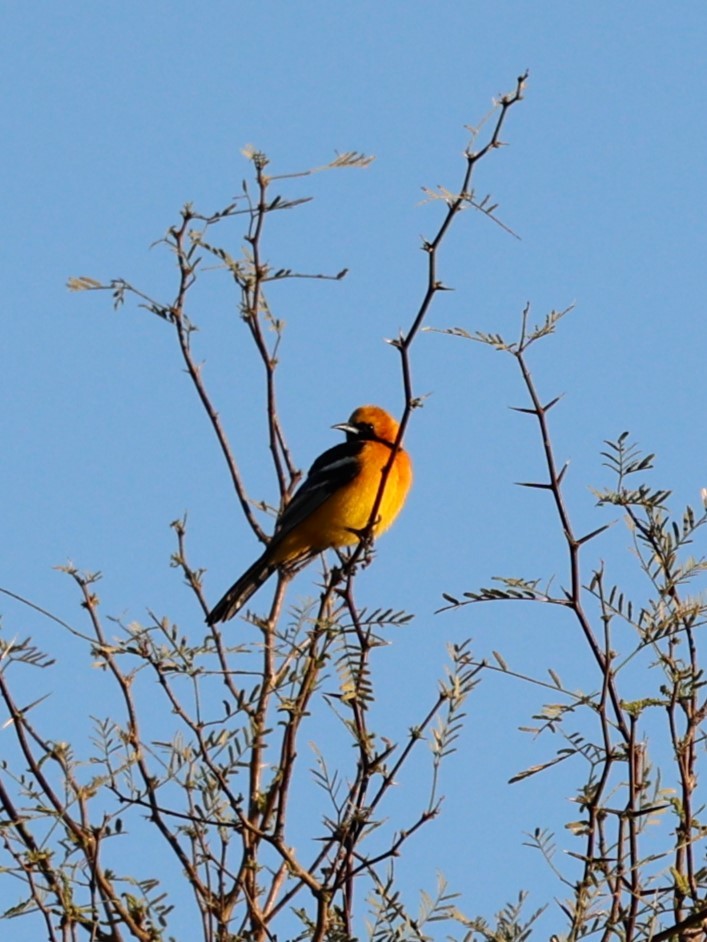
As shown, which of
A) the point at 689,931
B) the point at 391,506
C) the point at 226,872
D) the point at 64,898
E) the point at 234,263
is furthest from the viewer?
the point at 391,506

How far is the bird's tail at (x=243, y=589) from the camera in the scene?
5871 mm

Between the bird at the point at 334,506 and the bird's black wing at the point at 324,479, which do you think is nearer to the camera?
the bird at the point at 334,506

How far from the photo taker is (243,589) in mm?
5895

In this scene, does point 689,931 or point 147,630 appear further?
point 147,630

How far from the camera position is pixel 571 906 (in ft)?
8.89

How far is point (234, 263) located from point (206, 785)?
4.79 feet

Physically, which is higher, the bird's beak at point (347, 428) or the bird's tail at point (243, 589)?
the bird's beak at point (347, 428)

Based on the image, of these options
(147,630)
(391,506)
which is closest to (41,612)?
(147,630)

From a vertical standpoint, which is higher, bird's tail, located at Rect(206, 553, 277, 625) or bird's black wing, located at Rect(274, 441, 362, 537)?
bird's black wing, located at Rect(274, 441, 362, 537)

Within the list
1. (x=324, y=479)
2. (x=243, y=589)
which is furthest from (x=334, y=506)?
(x=243, y=589)

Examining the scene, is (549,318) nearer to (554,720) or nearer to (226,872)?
(554,720)

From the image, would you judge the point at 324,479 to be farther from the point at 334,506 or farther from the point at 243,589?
the point at 243,589

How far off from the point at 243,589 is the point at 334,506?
0.57 m

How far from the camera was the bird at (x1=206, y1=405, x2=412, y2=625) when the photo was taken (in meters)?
5.89
